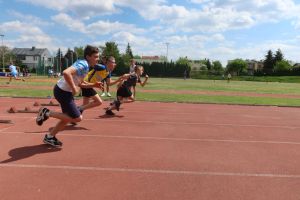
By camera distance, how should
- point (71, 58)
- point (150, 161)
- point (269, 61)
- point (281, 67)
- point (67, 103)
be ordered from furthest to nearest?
1. point (269, 61)
2. point (281, 67)
3. point (71, 58)
4. point (67, 103)
5. point (150, 161)

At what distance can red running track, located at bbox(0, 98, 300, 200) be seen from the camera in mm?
4418

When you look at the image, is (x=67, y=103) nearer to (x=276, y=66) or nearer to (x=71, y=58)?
(x=71, y=58)

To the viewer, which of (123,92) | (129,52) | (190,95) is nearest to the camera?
(123,92)

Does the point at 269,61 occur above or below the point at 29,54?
below

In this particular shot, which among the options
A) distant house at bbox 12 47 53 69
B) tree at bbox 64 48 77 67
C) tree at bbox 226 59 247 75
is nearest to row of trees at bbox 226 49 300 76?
tree at bbox 226 59 247 75

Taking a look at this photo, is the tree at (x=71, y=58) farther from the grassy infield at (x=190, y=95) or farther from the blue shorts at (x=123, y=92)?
the blue shorts at (x=123, y=92)

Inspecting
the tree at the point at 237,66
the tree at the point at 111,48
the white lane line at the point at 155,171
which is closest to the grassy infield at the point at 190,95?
the white lane line at the point at 155,171

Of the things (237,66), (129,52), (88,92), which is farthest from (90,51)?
(237,66)

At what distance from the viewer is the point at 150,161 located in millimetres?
5742

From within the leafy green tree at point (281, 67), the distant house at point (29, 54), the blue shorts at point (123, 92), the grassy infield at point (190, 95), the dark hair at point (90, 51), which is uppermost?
the distant house at point (29, 54)

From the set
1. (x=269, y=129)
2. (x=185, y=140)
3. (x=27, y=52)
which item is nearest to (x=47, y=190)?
(x=185, y=140)

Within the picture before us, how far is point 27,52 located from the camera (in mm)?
118438

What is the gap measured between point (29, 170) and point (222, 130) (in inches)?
201

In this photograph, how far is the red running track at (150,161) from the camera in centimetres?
442
